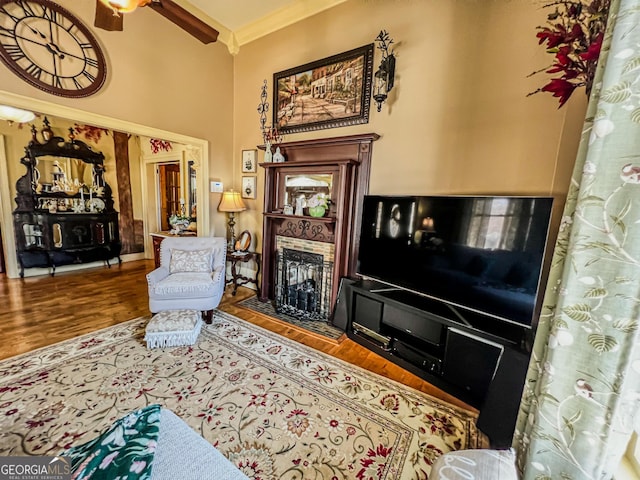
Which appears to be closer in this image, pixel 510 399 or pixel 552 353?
pixel 552 353

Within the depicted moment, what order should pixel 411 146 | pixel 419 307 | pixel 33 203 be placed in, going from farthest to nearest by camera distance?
pixel 33 203, pixel 411 146, pixel 419 307

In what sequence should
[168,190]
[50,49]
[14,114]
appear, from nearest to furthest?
[50,49] < [14,114] < [168,190]

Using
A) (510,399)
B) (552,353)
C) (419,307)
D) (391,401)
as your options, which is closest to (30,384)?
(391,401)

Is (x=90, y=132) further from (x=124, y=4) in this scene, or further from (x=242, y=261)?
(x=124, y=4)

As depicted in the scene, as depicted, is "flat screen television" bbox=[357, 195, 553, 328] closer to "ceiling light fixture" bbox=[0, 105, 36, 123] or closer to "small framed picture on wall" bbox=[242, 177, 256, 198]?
"small framed picture on wall" bbox=[242, 177, 256, 198]

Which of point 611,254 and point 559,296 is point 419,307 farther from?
point 611,254

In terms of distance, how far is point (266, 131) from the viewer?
353cm

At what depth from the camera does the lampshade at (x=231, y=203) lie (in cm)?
364

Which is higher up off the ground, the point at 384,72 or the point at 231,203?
the point at 384,72

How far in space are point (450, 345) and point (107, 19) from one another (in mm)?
3592

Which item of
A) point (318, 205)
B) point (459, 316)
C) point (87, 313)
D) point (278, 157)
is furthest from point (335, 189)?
point (87, 313)

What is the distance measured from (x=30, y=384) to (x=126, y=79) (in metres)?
3.00

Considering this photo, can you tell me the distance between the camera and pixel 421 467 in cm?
137

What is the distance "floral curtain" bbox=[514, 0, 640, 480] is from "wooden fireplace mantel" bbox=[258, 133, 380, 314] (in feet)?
6.41
